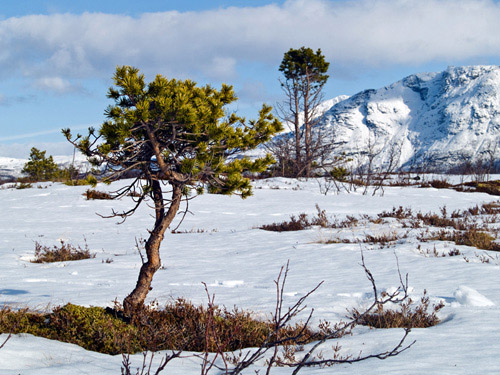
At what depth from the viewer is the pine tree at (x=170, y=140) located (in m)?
3.61

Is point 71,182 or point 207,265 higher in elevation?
point 71,182

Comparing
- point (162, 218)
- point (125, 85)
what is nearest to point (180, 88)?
point (125, 85)

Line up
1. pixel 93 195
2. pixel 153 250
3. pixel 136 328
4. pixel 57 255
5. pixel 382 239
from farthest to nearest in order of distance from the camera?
pixel 93 195 → pixel 382 239 → pixel 57 255 → pixel 153 250 → pixel 136 328

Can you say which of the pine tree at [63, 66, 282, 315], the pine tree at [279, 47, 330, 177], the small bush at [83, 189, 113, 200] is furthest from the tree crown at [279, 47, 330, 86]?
the pine tree at [63, 66, 282, 315]

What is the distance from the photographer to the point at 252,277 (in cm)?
618

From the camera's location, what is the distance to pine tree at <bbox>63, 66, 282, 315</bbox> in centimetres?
361

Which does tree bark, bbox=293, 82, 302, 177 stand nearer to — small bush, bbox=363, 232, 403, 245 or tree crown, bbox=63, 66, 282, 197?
small bush, bbox=363, 232, 403, 245

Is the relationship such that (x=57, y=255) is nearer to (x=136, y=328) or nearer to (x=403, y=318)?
(x=136, y=328)

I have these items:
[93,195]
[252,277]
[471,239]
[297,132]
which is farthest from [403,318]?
[297,132]

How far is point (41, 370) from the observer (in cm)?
262

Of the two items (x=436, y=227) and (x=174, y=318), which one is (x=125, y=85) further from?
(x=436, y=227)

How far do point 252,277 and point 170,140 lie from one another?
314 centimetres

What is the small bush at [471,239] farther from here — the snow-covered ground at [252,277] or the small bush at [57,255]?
the small bush at [57,255]

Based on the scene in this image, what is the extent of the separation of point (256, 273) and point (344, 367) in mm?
3750
